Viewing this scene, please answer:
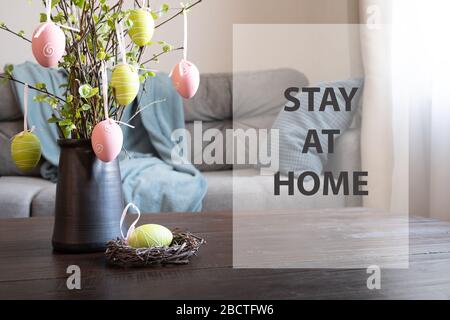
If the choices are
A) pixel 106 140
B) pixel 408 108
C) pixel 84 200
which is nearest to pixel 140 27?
pixel 106 140

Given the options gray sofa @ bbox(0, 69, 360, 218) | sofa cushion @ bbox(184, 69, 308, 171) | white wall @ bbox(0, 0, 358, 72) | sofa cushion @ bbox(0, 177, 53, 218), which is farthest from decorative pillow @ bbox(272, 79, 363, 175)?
sofa cushion @ bbox(0, 177, 53, 218)

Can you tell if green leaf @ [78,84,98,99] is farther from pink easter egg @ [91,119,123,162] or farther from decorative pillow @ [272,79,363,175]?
decorative pillow @ [272,79,363,175]

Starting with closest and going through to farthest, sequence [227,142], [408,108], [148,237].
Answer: [148,237], [408,108], [227,142]

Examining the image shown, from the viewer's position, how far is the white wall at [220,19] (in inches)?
119

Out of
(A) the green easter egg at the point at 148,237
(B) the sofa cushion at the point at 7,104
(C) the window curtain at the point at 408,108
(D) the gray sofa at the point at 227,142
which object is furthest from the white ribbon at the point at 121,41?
(B) the sofa cushion at the point at 7,104

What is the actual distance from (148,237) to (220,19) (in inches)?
98.6

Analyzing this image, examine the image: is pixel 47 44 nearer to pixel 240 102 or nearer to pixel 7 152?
pixel 7 152

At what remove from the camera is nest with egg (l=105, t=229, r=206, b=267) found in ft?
2.75

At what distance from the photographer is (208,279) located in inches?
30.7

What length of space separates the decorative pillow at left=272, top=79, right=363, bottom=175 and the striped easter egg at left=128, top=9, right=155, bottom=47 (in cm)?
161

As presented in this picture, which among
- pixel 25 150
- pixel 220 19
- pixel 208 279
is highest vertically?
pixel 220 19

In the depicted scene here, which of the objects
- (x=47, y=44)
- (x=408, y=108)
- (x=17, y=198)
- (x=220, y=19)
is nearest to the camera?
(x=47, y=44)
